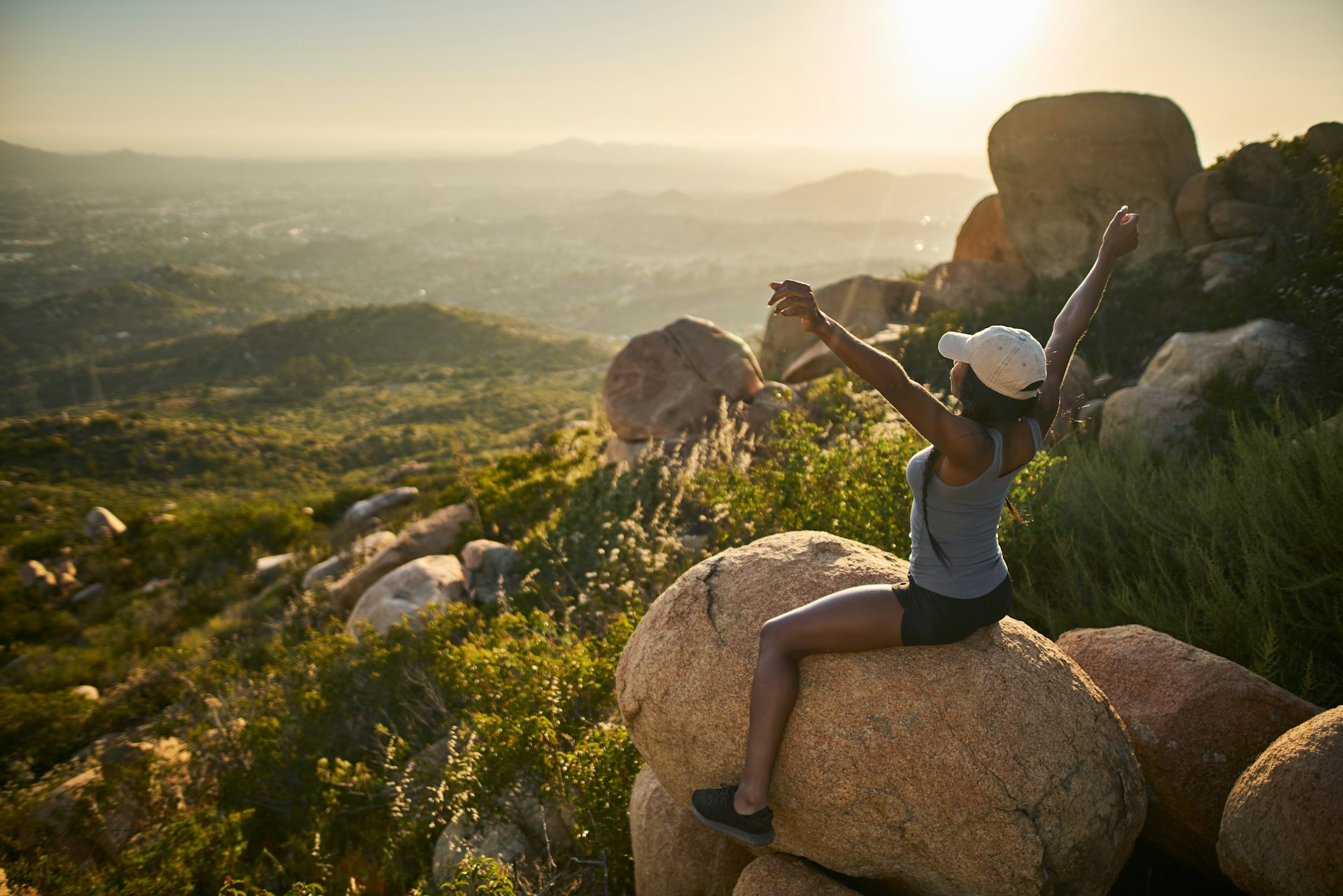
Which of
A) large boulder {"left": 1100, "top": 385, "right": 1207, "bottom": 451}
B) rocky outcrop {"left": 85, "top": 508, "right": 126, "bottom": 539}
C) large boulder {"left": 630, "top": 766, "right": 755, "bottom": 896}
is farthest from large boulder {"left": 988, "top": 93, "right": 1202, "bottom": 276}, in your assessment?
rocky outcrop {"left": 85, "top": 508, "right": 126, "bottom": 539}

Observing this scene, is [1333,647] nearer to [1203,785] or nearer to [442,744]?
[1203,785]

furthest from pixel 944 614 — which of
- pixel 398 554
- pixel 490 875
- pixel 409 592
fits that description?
pixel 398 554

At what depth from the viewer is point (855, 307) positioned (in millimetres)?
16094

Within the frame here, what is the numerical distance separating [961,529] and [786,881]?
1.58m

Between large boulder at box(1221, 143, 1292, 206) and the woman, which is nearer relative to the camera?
the woman

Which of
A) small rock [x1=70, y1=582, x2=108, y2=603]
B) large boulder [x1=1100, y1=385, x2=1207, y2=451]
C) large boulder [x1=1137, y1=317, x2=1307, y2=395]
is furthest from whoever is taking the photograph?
small rock [x1=70, y1=582, x2=108, y2=603]

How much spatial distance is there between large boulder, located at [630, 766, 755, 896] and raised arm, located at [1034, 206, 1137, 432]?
8.06 feet

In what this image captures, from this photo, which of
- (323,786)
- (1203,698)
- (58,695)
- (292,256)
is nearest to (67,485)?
(58,695)

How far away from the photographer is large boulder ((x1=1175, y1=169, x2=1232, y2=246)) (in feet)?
40.0

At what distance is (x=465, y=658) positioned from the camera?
16.9ft

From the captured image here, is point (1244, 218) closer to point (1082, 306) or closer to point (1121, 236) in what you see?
point (1121, 236)

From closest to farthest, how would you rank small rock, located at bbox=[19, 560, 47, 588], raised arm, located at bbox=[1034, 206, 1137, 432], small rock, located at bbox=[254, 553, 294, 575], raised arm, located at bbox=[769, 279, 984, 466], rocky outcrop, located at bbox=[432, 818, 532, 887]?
raised arm, located at bbox=[769, 279, 984, 466]
raised arm, located at bbox=[1034, 206, 1137, 432]
rocky outcrop, located at bbox=[432, 818, 532, 887]
small rock, located at bbox=[254, 553, 294, 575]
small rock, located at bbox=[19, 560, 47, 588]

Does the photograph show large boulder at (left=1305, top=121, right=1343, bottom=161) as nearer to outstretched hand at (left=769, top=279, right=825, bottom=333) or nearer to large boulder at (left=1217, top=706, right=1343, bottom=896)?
large boulder at (left=1217, top=706, right=1343, bottom=896)

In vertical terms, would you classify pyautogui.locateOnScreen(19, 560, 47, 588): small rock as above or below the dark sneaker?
below
